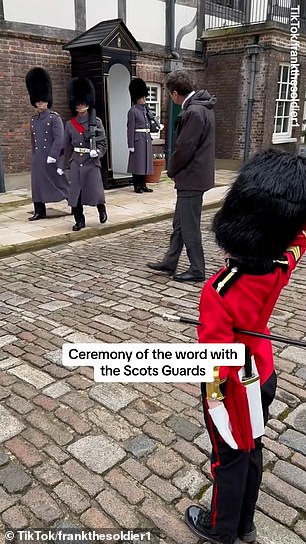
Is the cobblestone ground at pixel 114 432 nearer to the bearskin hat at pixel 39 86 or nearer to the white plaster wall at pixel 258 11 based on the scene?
the bearskin hat at pixel 39 86

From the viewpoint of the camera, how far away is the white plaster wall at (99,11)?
10000 millimetres

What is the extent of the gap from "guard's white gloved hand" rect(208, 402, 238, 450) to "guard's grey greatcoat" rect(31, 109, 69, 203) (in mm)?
6150

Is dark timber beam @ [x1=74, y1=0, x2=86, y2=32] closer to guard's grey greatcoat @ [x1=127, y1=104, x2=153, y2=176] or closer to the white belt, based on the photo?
guard's grey greatcoat @ [x1=127, y1=104, x2=153, y2=176]

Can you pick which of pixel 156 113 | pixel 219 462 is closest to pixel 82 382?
pixel 219 462

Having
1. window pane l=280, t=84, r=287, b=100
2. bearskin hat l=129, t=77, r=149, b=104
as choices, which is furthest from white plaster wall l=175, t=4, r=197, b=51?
bearskin hat l=129, t=77, r=149, b=104

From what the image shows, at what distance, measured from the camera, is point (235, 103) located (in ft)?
43.4

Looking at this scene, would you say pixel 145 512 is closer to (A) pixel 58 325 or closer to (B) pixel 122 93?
(A) pixel 58 325

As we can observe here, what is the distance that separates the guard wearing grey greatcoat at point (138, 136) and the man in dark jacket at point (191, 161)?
4.97 m

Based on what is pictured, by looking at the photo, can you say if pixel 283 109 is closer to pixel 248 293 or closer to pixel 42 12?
pixel 42 12

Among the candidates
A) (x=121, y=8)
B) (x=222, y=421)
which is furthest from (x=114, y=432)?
(x=121, y=8)

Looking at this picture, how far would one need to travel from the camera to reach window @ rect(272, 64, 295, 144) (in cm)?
1352

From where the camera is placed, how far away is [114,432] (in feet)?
8.68

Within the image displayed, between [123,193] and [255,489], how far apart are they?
8426mm
